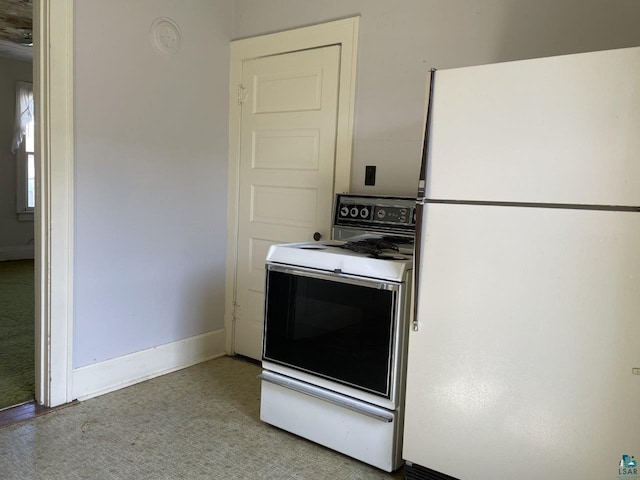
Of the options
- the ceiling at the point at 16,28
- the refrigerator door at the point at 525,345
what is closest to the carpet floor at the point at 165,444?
the refrigerator door at the point at 525,345

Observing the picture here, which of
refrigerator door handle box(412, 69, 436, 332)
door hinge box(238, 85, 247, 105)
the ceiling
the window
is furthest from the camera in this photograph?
the window

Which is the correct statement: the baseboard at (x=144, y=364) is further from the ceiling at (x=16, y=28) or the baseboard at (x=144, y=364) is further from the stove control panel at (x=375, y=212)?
the ceiling at (x=16, y=28)

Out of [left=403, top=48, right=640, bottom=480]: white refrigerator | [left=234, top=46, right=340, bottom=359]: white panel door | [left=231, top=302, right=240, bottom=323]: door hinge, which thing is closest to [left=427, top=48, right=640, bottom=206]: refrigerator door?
[left=403, top=48, right=640, bottom=480]: white refrigerator

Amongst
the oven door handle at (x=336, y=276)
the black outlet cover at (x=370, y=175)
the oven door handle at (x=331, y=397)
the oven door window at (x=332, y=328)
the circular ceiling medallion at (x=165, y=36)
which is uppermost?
the circular ceiling medallion at (x=165, y=36)

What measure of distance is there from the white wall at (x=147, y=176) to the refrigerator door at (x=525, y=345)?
67.3 inches

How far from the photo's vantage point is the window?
655 cm

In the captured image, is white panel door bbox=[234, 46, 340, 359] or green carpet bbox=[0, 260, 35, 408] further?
white panel door bbox=[234, 46, 340, 359]

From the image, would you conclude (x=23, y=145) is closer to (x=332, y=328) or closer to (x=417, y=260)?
(x=332, y=328)

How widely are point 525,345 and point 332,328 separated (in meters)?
0.79

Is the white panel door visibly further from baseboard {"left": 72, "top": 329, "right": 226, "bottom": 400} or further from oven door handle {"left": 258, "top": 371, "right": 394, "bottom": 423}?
oven door handle {"left": 258, "top": 371, "right": 394, "bottom": 423}

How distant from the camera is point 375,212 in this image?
2594mm

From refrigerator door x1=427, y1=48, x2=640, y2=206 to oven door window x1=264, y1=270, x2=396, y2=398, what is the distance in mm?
535

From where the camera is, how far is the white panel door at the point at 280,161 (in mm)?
2885

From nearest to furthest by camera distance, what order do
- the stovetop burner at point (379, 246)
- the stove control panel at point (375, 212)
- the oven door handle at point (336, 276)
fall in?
1. the oven door handle at point (336, 276)
2. the stovetop burner at point (379, 246)
3. the stove control panel at point (375, 212)
